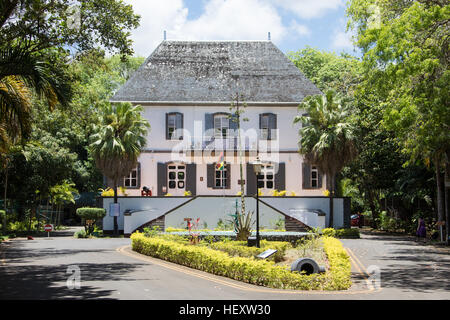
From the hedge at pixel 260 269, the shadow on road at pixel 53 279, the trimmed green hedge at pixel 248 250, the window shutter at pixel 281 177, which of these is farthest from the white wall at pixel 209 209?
the shadow on road at pixel 53 279

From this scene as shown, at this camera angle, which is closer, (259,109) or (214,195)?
(214,195)

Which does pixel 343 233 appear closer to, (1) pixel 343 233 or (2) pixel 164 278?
(1) pixel 343 233

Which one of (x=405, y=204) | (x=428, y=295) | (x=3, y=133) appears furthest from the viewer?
(x=405, y=204)

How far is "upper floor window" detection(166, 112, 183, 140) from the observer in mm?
40719

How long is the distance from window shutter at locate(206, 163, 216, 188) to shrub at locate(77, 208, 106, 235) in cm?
727

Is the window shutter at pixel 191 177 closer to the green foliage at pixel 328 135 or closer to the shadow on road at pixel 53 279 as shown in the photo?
the green foliage at pixel 328 135

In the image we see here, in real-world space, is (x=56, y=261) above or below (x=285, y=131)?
below

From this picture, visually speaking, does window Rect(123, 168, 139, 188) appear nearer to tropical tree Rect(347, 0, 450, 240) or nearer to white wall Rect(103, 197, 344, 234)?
white wall Rect(103, 197, 344, 234)

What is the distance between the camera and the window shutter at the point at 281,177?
132 ft

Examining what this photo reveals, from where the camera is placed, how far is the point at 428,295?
43.6 feet

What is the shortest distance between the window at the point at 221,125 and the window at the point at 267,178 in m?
3.45

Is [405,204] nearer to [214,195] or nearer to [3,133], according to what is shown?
[214,195]

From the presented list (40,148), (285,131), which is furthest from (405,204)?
(40,148)
